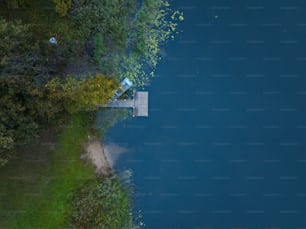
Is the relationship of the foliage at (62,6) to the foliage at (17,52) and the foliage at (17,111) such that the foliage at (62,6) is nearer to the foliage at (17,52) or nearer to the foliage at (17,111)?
the foliage at (17,52)

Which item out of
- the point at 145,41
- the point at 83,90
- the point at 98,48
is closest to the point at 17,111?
the point at 83,90

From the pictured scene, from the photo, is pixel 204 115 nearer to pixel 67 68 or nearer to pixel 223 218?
pixel 223 218

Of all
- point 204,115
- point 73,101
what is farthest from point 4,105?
point 204,115

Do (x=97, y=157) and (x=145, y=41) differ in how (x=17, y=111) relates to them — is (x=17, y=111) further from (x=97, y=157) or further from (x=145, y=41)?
(x=145, y=41)

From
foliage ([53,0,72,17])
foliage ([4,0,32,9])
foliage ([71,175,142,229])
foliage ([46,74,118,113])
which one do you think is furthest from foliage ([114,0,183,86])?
foliage ([71,175,142,229])

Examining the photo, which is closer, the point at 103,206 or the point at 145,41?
the point at 103,206

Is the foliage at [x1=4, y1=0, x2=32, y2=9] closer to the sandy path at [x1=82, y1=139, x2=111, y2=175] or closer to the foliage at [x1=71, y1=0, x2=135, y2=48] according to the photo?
the foliage at [x1=71, y1=0, x2=135, y2=48]
